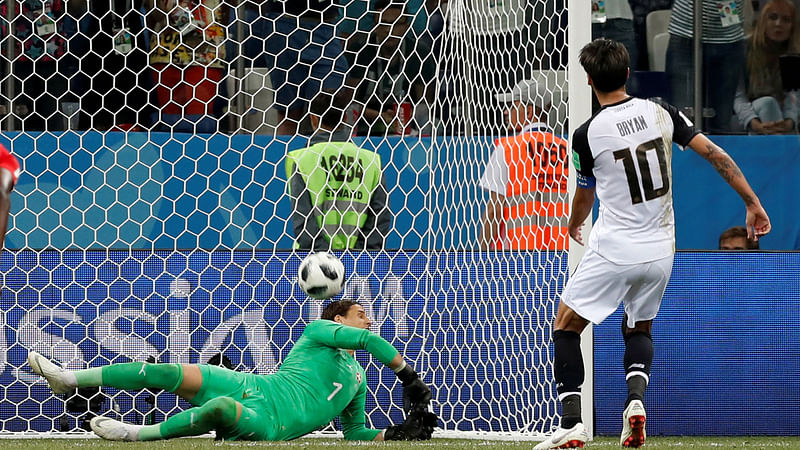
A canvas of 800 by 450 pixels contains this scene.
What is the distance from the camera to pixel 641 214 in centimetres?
455

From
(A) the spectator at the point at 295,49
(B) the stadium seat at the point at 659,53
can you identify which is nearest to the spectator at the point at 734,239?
(B) the stadium seat at the point at 659,53

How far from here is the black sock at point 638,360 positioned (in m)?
4.59

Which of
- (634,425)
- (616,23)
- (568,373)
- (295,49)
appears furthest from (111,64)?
(634,425)

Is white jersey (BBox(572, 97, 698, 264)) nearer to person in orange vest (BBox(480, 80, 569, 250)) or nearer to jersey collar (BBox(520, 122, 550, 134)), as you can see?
person in orange vest (BBox(480, 80, 569, 250))

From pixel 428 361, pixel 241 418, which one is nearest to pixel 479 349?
pixel 428 361

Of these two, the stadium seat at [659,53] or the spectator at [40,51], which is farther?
the stadium seat at [659,53]

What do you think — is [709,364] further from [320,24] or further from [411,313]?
[320,24]

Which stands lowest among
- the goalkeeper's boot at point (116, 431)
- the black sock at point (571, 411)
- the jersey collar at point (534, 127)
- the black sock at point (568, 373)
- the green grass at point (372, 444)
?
the green grass at point (372, 444)

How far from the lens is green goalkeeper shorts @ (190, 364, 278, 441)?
5184mm

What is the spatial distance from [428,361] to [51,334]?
1.85 metres

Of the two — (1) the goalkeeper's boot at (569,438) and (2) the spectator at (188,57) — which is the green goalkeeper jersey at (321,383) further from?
(2) the spectator at (188,57)

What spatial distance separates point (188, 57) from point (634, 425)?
11.3 ft

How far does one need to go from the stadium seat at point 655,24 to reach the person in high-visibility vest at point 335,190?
6.74 feet

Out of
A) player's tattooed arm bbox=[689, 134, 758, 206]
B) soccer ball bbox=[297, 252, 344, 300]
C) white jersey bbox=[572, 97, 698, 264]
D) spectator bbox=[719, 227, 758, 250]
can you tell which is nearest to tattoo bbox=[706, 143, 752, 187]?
player's tattooed arm bbox=[689, 134, 758, 206]
